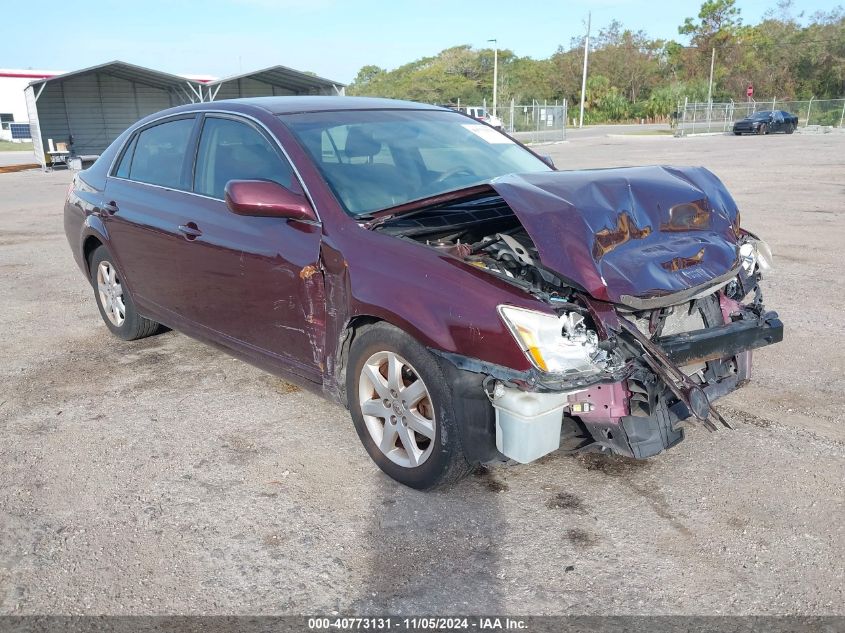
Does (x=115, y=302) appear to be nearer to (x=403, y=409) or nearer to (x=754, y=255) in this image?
(x=403, y=409)

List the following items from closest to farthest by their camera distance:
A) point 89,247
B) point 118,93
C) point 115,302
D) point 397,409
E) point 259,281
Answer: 1. point 397,409
2. point 259,281
3. point 115,302
4. point 89,247
5. point 118,93

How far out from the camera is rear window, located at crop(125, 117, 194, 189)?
4535 mm

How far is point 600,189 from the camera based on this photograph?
324 centimetres

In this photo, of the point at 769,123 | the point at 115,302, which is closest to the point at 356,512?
the point at 115,302

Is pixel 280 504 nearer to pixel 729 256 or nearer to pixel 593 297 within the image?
pixel 593 297

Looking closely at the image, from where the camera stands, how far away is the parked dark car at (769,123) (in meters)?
37.6

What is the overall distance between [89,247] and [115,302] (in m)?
0.52

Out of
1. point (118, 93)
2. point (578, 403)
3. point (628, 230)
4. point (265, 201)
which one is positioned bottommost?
point (578, 403)

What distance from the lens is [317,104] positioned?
4.34 metres

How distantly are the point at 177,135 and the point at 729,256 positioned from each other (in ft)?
10.9

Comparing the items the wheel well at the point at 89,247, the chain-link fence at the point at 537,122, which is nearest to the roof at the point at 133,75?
the chain-link fence at the point at 537,122

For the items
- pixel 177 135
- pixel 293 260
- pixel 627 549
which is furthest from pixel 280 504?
pixel 177 135

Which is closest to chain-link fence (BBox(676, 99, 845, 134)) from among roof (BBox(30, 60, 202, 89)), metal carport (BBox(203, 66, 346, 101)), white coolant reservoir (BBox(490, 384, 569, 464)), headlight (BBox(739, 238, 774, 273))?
metal carport (BBox(203, 66, 346, 101))

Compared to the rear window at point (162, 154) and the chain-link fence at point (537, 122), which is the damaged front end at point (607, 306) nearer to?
the rear window at point (162, 154)
